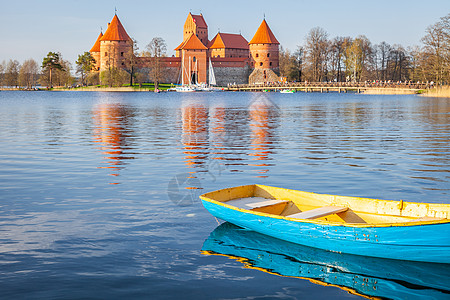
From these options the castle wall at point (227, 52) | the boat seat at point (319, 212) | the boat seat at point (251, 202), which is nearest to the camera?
the boat seat at point (319, 212)

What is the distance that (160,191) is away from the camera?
12.8 m

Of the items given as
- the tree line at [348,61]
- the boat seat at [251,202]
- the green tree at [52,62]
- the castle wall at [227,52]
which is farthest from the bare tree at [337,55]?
the boat seat at [251,202]

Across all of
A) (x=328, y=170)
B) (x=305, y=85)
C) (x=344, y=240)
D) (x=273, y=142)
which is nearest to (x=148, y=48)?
(x=305, y=85)

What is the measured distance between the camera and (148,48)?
111938 millimetres

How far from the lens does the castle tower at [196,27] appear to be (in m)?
131

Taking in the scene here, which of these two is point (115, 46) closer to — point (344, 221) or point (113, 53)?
point (113, 53)

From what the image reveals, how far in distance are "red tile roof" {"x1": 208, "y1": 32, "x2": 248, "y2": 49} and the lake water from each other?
4114 inches

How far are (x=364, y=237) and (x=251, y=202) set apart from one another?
9.03ft

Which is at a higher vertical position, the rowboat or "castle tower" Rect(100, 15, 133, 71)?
"castle tower" Rect(100, 15, 133, 71)

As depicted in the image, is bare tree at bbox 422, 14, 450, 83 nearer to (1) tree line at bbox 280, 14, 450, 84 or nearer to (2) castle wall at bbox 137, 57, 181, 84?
(1) tree line at bbox 280, 14, 450, 84

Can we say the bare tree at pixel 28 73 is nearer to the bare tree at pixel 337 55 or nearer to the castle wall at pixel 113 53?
the castle wall at pixel 113 53

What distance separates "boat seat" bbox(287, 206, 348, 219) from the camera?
29.0ft

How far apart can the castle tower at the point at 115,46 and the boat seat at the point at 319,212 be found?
10781 cm

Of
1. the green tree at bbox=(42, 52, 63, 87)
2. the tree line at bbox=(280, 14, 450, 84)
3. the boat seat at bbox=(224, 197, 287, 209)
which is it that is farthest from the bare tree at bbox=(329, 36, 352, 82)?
the boat seat at bbox=(224, 197, 287, 209)
